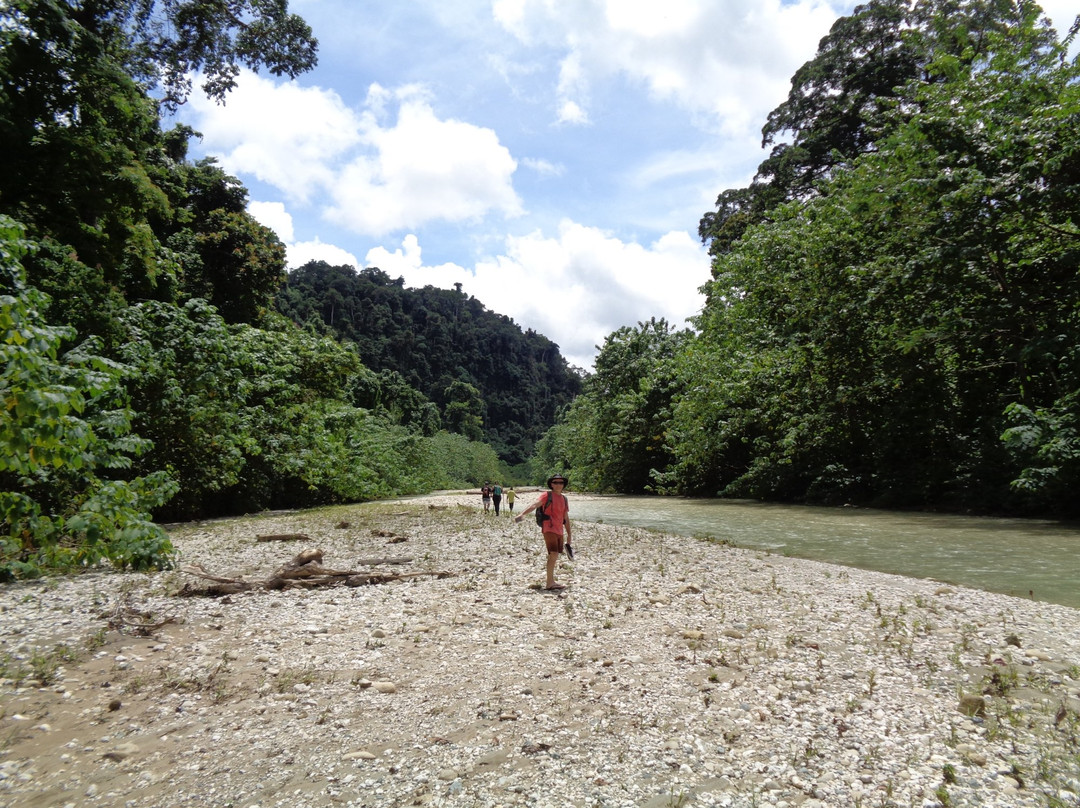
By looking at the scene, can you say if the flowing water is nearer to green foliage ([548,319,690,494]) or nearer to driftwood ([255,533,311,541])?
driftwood ([255,533,311,541])

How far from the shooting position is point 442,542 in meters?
14.1

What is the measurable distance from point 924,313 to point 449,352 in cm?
10208

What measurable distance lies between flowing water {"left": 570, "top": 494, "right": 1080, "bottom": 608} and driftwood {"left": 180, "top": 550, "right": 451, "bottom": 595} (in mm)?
7846

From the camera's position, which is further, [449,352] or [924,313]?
[449,352]

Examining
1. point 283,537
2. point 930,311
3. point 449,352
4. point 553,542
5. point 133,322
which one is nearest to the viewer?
point 553,542

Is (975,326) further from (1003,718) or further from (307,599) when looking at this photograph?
(307,599)

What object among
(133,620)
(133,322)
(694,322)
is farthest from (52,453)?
(694,322)

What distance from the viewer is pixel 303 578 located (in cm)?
918

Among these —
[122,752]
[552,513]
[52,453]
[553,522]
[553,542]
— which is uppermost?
[52,453]

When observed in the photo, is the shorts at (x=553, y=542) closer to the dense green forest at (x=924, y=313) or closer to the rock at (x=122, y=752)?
the rock at (x=122, y=752)

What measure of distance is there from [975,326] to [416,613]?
16717mm

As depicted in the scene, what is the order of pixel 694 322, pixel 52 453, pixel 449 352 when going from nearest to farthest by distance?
pixel 52 453 < pixel 694 322 < pixel 449 352

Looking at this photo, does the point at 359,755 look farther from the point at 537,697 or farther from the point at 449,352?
the point at 449,352

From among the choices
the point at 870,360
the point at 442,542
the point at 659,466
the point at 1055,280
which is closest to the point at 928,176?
the point at 1055,280
